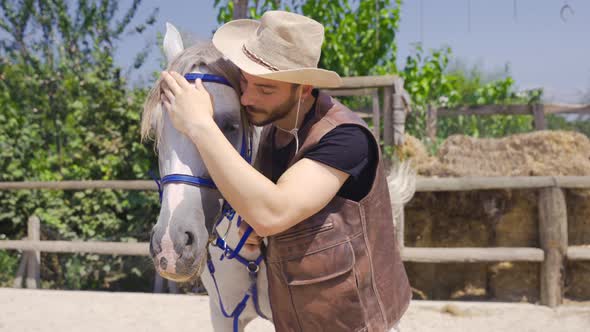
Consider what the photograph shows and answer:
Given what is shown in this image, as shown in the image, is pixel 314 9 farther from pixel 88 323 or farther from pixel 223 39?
pixel 223 39

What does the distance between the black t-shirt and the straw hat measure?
153 mm

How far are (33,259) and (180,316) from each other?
2.28 meters

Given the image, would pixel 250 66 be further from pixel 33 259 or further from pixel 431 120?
pixel 431 120

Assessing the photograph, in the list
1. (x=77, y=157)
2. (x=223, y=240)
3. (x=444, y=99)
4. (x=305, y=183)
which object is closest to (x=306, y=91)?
(x=305, y=183)

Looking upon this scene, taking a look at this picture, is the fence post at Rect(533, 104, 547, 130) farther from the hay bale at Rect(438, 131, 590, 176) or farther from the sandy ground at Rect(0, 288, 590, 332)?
the sandy ground at Rect(0, 288, 590, 332)

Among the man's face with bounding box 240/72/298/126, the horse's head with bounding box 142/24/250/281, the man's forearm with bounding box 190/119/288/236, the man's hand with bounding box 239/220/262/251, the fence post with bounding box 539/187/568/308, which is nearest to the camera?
the man's forearm with bounding box 190/119/288/236

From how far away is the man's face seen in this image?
1.42m

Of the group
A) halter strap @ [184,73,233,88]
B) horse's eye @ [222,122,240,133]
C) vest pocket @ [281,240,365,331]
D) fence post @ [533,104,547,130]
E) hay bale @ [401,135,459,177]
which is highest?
halter strap @ [184,73,233,88]

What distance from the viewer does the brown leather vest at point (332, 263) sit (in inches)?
54.6

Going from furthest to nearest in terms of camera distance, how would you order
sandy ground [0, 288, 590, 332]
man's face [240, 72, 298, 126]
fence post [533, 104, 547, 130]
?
fence post [533, 104, 547, 130] → sandy ground [0, 288, 590, 332] → man's face [240, 72, 298, 126]

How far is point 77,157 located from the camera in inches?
238

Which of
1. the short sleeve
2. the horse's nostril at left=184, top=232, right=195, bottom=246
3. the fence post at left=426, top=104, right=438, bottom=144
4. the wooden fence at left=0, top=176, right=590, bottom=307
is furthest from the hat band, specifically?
the fence post at left=426, top=104, right=438, bottom=144

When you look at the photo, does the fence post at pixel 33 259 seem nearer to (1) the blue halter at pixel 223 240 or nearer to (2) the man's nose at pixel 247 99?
(1) the blue halter at pixel 223 240

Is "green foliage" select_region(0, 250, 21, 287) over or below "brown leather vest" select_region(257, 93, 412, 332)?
below
